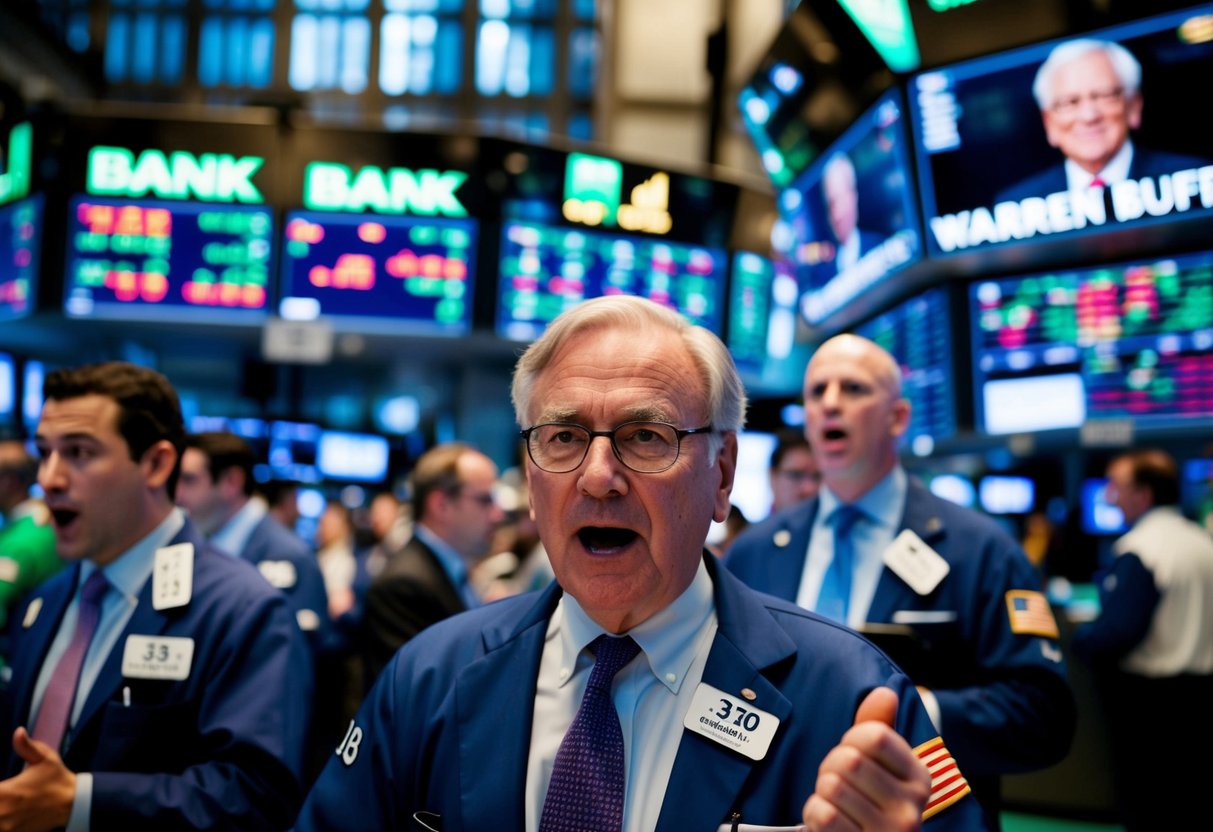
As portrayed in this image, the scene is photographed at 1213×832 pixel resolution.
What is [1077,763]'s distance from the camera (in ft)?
17.8

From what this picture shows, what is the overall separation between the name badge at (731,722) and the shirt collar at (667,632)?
0.05 meters

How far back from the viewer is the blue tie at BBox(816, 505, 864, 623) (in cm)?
274

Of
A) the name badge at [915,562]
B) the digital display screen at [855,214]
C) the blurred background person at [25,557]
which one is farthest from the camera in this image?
the digital display screen at [855,214]

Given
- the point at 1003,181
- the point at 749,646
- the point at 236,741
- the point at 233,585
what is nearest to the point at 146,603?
the point at 233,585

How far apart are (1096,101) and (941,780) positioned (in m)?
3.50

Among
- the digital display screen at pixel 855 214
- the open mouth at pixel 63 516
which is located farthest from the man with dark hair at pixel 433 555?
the digital display screen at pixel 855 214

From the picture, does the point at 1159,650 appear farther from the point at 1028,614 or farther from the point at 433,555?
the point at 433,555

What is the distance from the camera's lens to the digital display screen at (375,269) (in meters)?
7.09

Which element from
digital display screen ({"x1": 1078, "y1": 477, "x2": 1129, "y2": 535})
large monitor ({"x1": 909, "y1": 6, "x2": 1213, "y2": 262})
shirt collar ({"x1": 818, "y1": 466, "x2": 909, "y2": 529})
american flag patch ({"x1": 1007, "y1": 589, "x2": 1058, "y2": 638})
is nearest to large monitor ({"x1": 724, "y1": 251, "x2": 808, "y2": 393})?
large monitor ({"x1": 909, "y1": 6, "x2": 1213, "y2": 262})

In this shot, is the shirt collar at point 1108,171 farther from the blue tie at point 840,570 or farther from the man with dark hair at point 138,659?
the man with dark hair at point 138,659

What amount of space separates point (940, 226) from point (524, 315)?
320cm

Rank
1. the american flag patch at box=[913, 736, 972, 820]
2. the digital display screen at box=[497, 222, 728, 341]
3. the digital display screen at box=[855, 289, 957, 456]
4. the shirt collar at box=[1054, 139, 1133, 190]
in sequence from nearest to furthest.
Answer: the american flag patch at box=[913, 736, 972, 820] → the shirt collar at box=[1054, 139, 1133, 190] → the digital display screen at box=[855, 289, 957, 456] → the digital display screen at box=[497, 222, 728, 341]

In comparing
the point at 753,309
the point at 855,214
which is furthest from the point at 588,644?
the point at 753,309

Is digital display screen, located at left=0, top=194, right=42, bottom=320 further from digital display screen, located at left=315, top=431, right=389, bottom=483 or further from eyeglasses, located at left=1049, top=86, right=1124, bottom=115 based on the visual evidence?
eyeglasses, located at left=1049, top=86, right=1124, bottom=115
